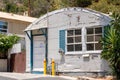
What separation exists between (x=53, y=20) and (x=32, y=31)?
2.04 meters

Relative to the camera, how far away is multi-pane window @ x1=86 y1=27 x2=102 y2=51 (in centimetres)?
2008

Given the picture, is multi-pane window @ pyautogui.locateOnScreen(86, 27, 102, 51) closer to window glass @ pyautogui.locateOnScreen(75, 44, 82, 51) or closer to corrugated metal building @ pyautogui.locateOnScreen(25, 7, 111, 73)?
corrugated metal building @ pyautogui.locateOnScreen(25, 7, 111, 73)

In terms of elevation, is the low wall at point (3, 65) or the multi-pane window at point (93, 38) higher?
the multi-pane window at point (93, 38)

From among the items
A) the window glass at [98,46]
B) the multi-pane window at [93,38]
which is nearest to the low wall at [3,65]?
the multi-pane window at [93,38]

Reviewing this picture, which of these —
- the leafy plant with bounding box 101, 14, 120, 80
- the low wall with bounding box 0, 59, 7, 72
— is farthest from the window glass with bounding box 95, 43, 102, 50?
the low wall with bounding box 0, 59, 7, 72

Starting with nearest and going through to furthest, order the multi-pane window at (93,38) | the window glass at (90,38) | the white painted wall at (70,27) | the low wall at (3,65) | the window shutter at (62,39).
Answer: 1. the white painted wall at (70,27)
2. the multi-pane window at (93,38)
3. the window glass at (90,38)
4. the window shutter at (62,39)
5. the low wall at (3,65)

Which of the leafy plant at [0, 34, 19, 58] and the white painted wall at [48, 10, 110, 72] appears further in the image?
the leafy plant at [0, 34, 19, 58]

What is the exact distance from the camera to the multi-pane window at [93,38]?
65.9 feet

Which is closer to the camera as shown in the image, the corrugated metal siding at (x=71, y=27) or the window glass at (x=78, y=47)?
the corrugated metal siding at (x=71, y=27)

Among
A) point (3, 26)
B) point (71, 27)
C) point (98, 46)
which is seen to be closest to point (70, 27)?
point (71, 27)

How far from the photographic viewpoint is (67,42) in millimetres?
21469

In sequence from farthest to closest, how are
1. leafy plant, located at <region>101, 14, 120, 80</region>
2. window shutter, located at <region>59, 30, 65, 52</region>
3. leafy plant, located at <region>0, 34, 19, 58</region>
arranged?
1. leafy plant, located at <region>0, 34, 19, 58</region>
2. window shutter, located at <region>59, 30, 65, 52</region>
3. leafy plant, located at <region>101, 14, 120, 80</region>

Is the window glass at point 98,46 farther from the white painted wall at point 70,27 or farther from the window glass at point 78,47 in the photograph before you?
the window glass at point 78,47

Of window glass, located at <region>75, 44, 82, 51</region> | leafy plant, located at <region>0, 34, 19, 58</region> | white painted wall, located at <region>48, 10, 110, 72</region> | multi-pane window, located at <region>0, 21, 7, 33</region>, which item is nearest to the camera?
white painted wall, located at <region>48, 10, 110, 72</region>
